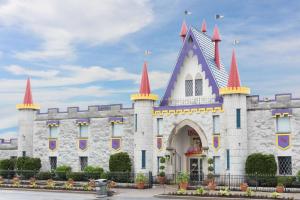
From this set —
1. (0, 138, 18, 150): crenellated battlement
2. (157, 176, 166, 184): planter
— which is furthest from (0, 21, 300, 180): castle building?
(0, 138, 18, 150): crenellated battlement

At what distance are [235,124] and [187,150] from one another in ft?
21.5

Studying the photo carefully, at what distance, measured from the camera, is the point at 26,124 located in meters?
54.1

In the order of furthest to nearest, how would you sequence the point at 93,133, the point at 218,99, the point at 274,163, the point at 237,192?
1. the point at 93,133
2. the point at 218,99
3. the point at 274,163
4. the point at 237,192

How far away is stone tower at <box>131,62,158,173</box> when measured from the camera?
45406 mm

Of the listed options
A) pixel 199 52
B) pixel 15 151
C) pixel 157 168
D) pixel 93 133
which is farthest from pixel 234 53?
pixel 15 151

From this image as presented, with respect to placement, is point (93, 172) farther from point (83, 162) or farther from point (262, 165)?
point (262, 165)

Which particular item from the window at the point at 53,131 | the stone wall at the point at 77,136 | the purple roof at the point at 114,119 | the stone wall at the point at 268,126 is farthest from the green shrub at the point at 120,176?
the stone wall at the point at 268,126

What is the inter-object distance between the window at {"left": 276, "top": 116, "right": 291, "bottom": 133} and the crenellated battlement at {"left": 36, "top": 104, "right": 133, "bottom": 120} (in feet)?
48.2

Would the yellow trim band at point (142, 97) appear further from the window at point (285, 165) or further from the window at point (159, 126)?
the window at point (285, 165)

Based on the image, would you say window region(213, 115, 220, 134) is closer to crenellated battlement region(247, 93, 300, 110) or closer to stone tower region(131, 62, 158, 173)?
crenellated battlement region(247, 93, 300, 110)

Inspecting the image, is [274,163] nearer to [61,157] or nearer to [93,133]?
[93,133]

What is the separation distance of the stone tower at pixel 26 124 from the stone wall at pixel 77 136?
0.62 meters

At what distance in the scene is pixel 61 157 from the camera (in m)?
52.1

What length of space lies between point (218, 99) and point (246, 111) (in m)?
2.90
